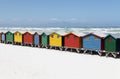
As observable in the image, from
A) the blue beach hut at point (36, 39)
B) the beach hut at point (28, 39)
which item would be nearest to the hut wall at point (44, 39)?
the blue beach hut at point (36, 39)

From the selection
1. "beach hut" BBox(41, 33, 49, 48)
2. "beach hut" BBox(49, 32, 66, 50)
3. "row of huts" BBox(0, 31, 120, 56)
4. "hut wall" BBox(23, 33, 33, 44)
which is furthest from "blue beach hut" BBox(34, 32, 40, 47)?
"beach hut" BBox(49, 32, 66, 50)

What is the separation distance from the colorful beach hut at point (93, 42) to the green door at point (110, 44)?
2.21ft

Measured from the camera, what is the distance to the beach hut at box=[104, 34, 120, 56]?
27.8 m

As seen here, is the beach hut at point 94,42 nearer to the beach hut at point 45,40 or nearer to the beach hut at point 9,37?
the beach hut at point 45,40

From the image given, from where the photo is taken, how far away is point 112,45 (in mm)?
28203

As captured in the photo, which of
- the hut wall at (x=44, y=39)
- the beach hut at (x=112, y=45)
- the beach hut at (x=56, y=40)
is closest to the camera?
the beach hut at (x=112, y=45)

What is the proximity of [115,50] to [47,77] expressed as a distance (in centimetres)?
1091

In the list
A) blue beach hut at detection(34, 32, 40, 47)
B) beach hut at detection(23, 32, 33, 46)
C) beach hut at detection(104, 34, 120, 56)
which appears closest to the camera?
beach hut at detection(104, 34, 120, 56)

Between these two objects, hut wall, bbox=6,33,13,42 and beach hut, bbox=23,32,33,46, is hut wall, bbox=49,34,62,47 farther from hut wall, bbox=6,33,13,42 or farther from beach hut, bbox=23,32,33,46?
hut wall, bbox=6,33,13,42

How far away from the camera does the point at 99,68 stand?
21.7 metres

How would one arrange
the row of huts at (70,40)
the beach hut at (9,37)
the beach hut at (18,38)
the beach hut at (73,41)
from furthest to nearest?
the beach hut at (9,37)
the beach hut at (18,38)
the beach hut at (73,41)
the row of huts at (70,40)

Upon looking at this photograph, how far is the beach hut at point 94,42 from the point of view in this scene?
96.9ft

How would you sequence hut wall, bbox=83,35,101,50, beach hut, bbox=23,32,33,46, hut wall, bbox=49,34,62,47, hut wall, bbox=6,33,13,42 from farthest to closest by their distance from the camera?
hut wall, bbox=6,33,13,42 → beach hut, bbox=23,32,33,46 → hut wall, bbox=49,34,62,47 → hut wall, bbox=83,35,101,50

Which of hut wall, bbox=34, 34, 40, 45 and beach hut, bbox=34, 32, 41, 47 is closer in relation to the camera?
beach hut, bbox=34, 32, 41, 47
